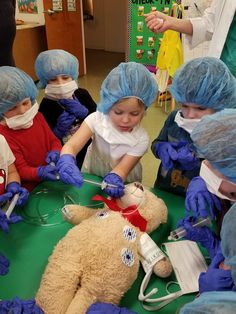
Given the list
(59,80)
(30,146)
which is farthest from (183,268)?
(59,80)

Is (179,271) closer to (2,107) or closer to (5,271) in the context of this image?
(5,271)

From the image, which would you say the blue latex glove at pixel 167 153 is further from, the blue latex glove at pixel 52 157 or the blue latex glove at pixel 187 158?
the blue latex glove at pixel 52 157

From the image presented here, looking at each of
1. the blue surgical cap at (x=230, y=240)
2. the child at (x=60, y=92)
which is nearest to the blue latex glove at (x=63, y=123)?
the child at (x=60, y=92)

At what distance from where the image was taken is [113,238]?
75cm

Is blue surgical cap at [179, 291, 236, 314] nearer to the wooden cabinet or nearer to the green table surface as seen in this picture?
the green table surface

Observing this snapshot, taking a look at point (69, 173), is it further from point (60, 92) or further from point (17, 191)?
point (60, 92)

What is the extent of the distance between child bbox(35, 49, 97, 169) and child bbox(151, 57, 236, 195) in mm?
481

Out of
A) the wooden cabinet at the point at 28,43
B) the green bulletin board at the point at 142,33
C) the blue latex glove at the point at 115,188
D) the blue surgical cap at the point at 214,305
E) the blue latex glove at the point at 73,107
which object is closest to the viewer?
the blue surgical cap at the point at 214,305

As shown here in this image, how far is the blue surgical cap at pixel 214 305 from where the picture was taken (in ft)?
1.25

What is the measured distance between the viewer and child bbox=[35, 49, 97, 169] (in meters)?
1.41

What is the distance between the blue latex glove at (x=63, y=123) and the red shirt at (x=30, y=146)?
0.14m

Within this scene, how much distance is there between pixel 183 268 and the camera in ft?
2.66

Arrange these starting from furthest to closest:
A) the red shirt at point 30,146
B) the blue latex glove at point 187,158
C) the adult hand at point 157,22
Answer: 1. the adult hand at point 157,22
2. the red shirt at point 30,146
3. the blue latex glove at point 187,158

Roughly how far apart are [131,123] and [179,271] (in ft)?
1.84
